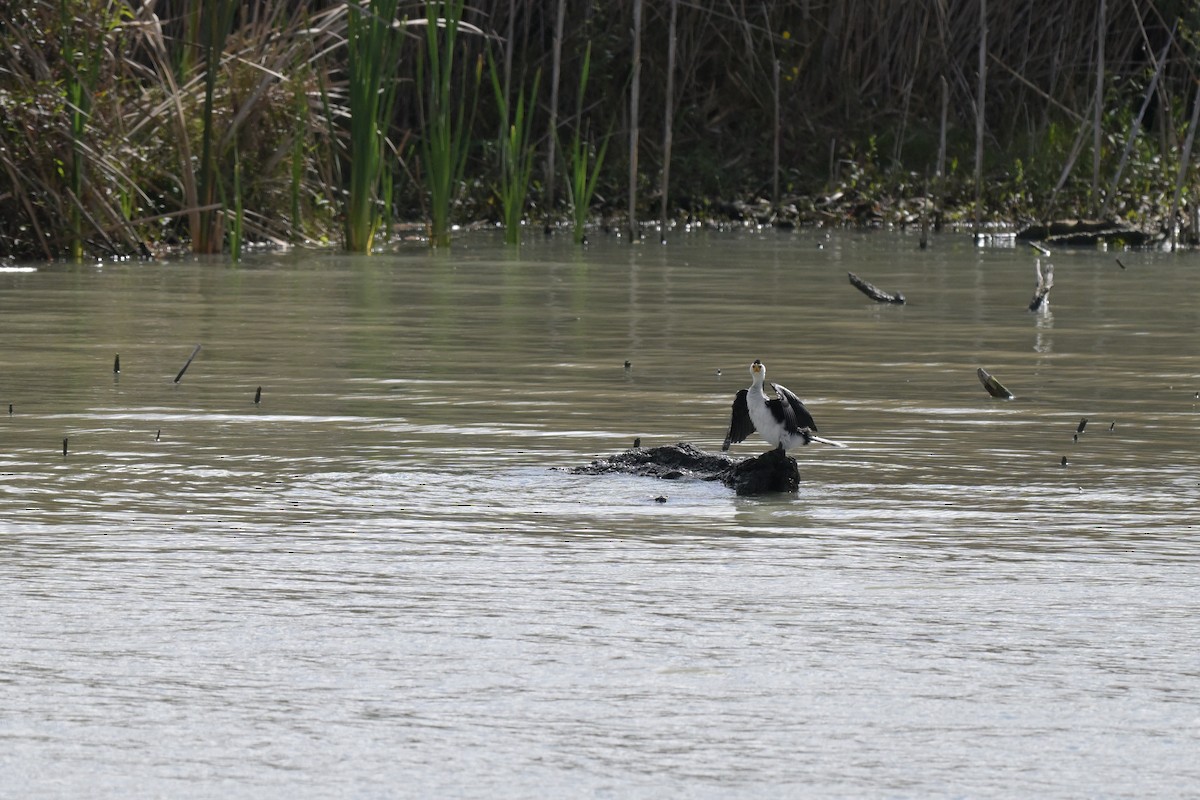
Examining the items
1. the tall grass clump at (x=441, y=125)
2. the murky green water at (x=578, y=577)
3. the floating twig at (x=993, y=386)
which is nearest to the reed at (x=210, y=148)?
the tall grass clump at (x=441, y=125)

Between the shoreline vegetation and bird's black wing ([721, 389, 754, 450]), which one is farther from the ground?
the shoreline vegetation

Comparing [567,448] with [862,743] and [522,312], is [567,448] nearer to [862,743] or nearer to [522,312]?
[862,743]

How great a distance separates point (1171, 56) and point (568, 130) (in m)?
5.17

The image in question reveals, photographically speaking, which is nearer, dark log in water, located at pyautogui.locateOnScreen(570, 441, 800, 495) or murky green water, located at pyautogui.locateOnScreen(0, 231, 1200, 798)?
murky green water, located at pyautogui.locateOnScreen(0, 231, 1200, 798)

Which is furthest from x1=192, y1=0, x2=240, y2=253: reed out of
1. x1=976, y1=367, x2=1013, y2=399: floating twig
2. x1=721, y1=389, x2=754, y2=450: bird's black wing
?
x1=721, y1=389, x2=754, y2=450: bird's black wing

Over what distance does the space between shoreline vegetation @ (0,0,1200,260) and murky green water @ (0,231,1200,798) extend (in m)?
4.76

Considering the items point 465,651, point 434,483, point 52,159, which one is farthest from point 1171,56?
point 465,651

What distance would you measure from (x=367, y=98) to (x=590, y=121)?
5.57 m

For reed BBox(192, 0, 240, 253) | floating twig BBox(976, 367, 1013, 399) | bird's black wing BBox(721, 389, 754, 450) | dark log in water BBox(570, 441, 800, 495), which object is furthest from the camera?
reed BBox(192, 0, 240, 253)

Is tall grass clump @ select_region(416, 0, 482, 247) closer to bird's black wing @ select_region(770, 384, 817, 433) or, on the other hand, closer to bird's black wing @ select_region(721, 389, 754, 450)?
bird's black wing @ select_region(721, 389, 754, 450)

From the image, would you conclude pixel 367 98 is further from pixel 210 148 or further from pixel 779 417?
pixel 779 417

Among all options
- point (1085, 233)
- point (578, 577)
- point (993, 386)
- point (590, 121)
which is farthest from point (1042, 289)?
point (590, 121)

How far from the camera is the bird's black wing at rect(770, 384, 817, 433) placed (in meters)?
4.78

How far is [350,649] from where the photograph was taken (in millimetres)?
3150
